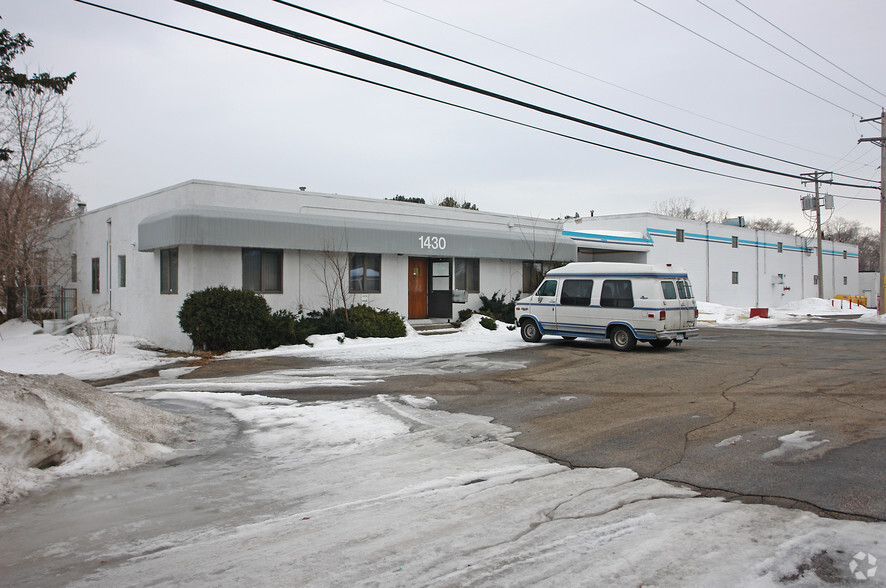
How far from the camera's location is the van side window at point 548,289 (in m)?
18.9

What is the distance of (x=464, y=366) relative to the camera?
14586 mm

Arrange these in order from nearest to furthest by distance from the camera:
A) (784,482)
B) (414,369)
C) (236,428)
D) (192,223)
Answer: (784,482) → (236,428) → (414,369) → (192,223)

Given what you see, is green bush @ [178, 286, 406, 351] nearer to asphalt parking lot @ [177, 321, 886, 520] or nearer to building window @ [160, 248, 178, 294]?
building window @ [160, 248, 178, 294]

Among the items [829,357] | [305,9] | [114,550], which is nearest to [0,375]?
[114,550]

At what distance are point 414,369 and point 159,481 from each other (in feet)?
26.9

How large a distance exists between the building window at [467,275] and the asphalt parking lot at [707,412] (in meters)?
8.34

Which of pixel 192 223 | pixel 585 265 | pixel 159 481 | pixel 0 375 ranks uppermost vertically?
pixel 192 223

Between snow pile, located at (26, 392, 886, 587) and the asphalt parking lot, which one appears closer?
snow pile, located at (26, 392, 886, 587)

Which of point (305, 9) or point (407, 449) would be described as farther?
point (305, 9)

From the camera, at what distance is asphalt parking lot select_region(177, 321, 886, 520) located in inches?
232

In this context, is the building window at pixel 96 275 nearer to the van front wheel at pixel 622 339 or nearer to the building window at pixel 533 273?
the building window at pixel 533 273

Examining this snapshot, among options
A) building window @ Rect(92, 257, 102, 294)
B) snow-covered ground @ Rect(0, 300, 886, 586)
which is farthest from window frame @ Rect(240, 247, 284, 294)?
snow-covered ground @ Rect(0, 300, 886, 586)

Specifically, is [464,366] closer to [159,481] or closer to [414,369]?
[414,369]

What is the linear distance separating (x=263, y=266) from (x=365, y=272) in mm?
3747
